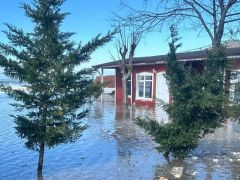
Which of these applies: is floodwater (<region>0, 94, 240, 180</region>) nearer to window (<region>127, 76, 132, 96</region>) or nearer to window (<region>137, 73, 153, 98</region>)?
window (<region>137, 73, 153, 98</region>)

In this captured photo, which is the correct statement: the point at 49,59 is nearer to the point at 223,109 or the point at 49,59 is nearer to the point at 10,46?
the point at 10,46

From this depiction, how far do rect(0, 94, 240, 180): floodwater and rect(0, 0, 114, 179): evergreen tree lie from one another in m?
0.79

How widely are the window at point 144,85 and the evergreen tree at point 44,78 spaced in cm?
1876

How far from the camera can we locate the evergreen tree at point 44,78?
27.3 feet

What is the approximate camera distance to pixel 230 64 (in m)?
8.85

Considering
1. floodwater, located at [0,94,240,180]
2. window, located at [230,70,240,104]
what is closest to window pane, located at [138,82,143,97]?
floodwater, located at [0,94,240,180]

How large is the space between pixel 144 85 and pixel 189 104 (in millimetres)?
19263

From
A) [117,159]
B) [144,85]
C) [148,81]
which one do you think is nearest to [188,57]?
[148,81]

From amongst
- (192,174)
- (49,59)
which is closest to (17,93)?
(49,59)

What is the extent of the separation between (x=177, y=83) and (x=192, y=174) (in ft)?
6.91

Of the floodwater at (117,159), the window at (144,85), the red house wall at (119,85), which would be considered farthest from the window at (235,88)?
the red house wall at (119,85)

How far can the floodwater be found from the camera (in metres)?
8.26

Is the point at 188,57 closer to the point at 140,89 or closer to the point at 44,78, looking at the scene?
the point at 140,89

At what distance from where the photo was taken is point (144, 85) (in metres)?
27.8
